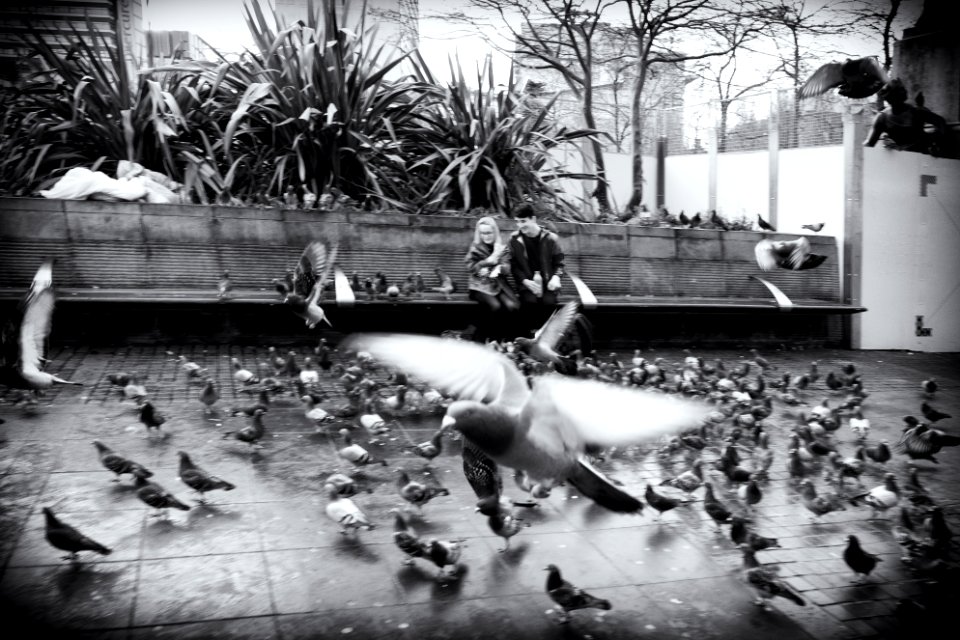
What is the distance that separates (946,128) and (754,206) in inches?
352

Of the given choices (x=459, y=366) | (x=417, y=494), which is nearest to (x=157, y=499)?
(x=417, y=494)

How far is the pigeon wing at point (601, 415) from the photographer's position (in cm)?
345

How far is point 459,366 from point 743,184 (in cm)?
1209

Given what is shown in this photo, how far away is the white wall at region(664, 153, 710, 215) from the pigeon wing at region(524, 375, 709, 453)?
13489 millimetres

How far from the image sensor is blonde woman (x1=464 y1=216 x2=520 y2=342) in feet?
29.8

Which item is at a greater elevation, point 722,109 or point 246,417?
point 722,109

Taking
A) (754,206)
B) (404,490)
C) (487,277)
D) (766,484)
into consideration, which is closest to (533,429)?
(404,490)

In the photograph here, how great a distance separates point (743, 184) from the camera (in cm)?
1477

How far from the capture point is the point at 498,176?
11094 millimetres

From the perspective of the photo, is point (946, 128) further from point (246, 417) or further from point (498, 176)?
point (498, 176)

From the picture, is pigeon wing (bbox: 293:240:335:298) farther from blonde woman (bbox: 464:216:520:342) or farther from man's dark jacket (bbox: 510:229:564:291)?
man's dark jacket (bbox: 510:229:564:291)

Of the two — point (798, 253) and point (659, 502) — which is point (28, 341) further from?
point (798, 253)

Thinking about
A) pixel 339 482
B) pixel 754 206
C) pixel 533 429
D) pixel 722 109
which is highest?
pixel 722 109

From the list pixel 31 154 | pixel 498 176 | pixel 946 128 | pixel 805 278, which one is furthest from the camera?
pixel 805 278
